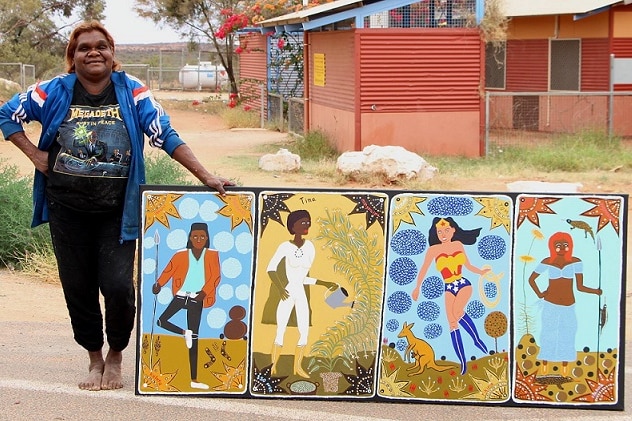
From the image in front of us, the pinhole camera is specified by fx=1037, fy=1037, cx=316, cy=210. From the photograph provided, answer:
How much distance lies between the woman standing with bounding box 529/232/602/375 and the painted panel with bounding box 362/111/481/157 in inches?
541

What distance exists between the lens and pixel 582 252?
4.93 meters

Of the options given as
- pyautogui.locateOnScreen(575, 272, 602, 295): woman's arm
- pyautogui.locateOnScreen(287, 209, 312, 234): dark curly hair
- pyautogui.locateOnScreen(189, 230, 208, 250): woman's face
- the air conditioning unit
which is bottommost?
pyautogui.locateOnScreen(575, 272, 602, 295): woman's arm

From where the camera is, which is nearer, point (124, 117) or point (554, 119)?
point (124, 117)

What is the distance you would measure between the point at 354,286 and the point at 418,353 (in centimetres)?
45

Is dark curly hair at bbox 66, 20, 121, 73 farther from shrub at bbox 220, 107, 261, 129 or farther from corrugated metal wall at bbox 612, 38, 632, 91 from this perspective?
shrub at bbox 220, 107, 261, 129

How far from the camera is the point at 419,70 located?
18.8m

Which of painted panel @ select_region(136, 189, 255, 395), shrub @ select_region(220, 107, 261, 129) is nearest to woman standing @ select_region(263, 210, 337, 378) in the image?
painted panel @ select_region(136, 189, 255, 395)

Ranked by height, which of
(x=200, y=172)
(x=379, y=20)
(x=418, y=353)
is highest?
(x=379, y=20)

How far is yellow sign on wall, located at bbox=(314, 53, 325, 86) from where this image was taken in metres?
20.6

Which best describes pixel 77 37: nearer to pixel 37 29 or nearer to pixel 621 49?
Result: pixel 621 49

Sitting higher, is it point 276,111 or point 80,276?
point 276,111

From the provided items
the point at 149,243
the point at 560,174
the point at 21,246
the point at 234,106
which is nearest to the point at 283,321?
the point at 149,243

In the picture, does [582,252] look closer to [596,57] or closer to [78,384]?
[78,384]

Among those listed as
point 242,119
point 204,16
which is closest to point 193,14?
point 204,16
